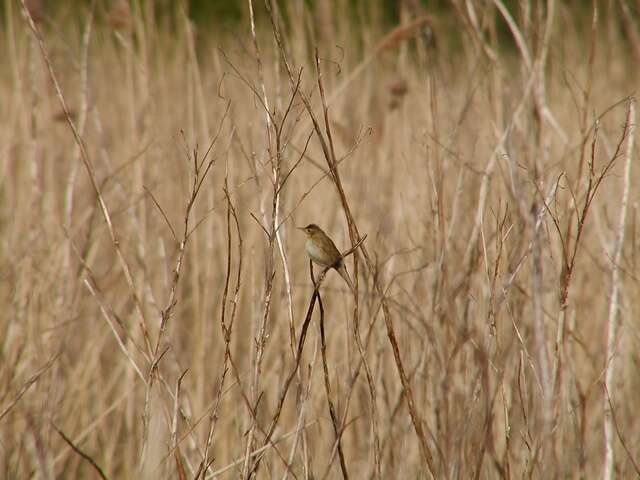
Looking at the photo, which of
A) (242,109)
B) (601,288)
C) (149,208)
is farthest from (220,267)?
(601,288)

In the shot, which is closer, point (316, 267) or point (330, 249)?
point (330, 249)

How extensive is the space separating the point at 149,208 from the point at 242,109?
657mm

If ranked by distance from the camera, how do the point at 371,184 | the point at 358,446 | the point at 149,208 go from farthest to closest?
the point at 371,184
the point at 149,208
the point at 358,446

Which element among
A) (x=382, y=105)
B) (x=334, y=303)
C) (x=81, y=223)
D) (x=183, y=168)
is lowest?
(x=334, y=303)

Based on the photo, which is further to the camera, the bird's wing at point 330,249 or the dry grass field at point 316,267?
the dry grass field at point 316,267

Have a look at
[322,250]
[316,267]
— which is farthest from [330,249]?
[316,267]

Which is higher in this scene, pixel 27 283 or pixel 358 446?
pixel 27 283

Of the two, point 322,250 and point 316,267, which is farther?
point 316,267

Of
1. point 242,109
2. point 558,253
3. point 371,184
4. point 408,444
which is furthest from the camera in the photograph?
point 242,109

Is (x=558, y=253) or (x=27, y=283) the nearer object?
(x=558, y=253)

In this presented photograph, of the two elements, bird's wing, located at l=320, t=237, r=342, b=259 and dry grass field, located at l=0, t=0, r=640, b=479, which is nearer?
bird's wing, located at l=320, t=237, r=342, b=259

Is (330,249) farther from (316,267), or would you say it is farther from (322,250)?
A: (316,267)

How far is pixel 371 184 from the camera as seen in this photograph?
180 cm

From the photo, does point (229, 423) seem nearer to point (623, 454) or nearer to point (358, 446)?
point (358, 446)
